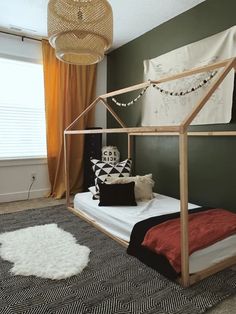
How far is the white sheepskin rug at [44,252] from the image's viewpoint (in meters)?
1.81

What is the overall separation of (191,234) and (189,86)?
1.71m

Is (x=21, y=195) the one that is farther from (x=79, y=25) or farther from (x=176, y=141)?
(x=79, y=25)

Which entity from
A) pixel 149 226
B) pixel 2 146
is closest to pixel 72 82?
pixel 2 146

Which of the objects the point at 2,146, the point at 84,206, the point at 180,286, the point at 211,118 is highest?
the point at 211,118

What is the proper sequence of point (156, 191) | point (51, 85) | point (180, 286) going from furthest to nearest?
point (51, 85)
point (156, 191)
point (180, 286)

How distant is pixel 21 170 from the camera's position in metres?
3.76

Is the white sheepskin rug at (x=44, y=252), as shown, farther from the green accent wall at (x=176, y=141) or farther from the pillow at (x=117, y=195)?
the green accent wall at (x=176, y=141)

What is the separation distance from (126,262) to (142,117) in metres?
2.15

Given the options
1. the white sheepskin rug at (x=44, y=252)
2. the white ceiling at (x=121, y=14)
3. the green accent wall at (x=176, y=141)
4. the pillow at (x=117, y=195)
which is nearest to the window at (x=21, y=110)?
the white ceiling at (x=121, y=14)

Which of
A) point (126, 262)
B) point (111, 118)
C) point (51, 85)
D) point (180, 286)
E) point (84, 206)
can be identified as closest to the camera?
point (180, 286)

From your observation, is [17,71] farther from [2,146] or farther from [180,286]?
[180,286]

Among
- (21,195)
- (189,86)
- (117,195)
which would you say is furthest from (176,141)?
(21,195)

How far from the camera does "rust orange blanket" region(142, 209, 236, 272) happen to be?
1716 millimetres

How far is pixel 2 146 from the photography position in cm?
360
